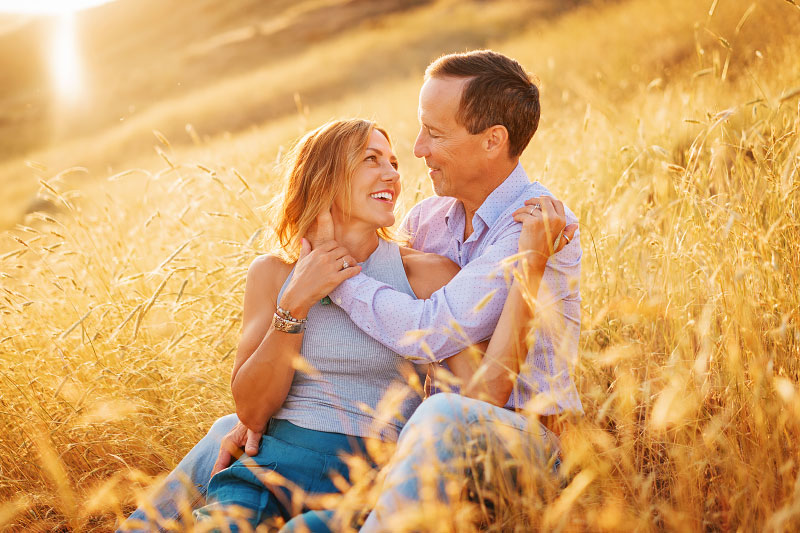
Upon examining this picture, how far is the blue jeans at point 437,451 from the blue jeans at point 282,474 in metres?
0.53

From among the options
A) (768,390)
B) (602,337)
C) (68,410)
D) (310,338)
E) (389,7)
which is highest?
(389,7)

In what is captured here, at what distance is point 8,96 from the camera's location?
30.2 metres

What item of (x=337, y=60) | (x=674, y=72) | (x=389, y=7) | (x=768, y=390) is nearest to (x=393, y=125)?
(x=674, y=72)

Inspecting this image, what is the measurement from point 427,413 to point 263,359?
83 cm

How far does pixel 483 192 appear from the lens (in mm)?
3152

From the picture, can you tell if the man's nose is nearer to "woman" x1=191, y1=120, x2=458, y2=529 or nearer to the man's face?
the man's face

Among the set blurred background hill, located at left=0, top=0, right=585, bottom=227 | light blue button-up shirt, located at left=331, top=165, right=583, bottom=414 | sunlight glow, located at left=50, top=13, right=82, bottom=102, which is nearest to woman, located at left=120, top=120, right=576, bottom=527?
light blue button-up shirt, located at left=331, top=165, right=583, bottom=414

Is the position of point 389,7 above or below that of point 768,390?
above

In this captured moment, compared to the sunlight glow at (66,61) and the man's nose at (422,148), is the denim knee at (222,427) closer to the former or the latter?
the man's nose at (422,148)

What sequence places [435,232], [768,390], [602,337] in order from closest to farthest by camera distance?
[768,390] < [435,232] < [602,337]

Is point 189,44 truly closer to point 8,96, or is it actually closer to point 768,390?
point 8,96

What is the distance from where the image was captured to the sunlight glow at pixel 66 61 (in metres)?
30.0

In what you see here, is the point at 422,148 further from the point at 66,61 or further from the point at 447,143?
the point at 66,61

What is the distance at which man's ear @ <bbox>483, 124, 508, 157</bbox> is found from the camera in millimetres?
3047
